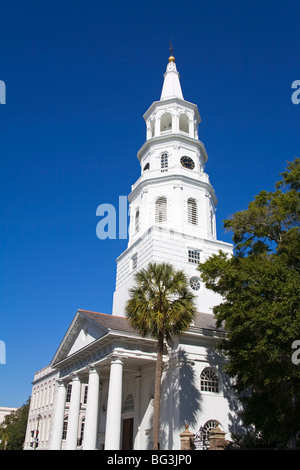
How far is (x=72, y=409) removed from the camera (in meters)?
28.4

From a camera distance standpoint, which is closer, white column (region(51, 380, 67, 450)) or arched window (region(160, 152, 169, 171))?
white column (region(51, 380, 67, 450))

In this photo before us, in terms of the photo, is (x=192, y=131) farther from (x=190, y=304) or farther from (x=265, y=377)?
(x=265, y=377)

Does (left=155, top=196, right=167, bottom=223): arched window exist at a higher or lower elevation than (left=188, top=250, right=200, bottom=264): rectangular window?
higher

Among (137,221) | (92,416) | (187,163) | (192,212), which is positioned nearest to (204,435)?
(92,416)

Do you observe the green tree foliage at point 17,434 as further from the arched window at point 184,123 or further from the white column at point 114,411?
the arched window at point 184,123

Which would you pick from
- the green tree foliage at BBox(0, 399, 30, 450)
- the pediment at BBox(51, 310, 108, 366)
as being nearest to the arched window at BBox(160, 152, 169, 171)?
the pediment at BBox(51, 310, 108, 366)

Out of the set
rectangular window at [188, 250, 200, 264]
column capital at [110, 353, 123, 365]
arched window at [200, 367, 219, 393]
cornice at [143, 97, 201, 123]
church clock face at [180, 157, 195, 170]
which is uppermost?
cornice at [143, 97, 201, 123]

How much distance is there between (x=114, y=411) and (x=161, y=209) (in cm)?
2027

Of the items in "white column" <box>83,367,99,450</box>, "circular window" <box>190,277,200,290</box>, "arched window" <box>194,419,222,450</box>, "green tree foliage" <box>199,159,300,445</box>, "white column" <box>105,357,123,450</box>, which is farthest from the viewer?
"circular window" <box>190,277,200,290</box>

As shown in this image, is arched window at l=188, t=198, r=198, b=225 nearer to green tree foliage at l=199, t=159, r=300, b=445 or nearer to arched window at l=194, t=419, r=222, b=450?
green tree foliage at l=199, t=159, r=300, b=445

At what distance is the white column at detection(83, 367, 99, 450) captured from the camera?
77.5 feet

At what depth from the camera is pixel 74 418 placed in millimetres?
27938

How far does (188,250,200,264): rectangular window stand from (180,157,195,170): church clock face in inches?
351

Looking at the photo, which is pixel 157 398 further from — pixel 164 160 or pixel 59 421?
pixel 164 160
